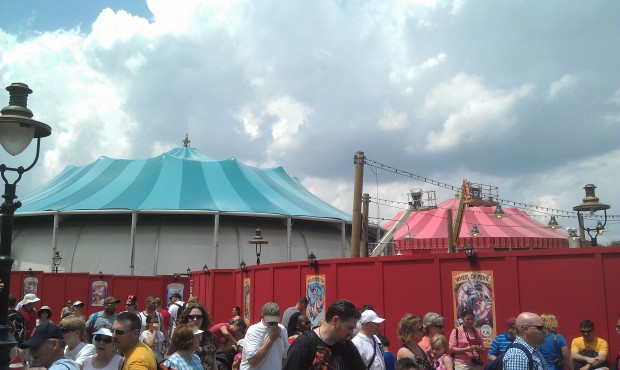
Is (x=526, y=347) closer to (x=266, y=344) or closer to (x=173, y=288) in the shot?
(x=266, y=344)

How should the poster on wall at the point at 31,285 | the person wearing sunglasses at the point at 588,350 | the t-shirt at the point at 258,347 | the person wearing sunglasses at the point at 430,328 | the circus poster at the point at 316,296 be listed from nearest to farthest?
the t-shirt at the point at 258,347 < the person wearing sunglasses at the point at 430,328 < the person wearing sunglasses at the point at 588,350 < the circus poster at the point at 316,296 < the poster on wall at the point at 31,285

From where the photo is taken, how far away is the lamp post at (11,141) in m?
4.07

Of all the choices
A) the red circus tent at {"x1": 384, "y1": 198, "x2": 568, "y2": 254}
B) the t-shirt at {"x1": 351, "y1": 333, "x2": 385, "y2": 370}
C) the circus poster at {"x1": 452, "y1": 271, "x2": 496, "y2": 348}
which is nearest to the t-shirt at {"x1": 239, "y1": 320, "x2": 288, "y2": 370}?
the t-shirt at {"x1": 351, "y1": 333, "x2": 385, "y2": 370}

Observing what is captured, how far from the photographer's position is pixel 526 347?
11.1 feet

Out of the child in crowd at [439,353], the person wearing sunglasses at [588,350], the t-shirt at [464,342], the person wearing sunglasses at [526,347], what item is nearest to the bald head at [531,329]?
the person wearing sunglasses at [526,347]

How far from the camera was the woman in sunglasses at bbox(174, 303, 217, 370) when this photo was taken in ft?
14.2

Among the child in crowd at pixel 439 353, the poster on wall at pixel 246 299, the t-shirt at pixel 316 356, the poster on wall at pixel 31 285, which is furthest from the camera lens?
the poster on wall at pixel 31 285

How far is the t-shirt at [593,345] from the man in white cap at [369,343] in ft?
11.4

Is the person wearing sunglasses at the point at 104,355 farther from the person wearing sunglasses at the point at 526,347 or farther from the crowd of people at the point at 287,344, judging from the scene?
the person wearing sunglasses at the point at 526,347

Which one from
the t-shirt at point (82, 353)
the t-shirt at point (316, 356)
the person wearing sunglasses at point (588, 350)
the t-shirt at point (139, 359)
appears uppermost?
the t-shirt at point (316, 356)

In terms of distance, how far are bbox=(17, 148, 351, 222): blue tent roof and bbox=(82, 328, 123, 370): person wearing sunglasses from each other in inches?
876

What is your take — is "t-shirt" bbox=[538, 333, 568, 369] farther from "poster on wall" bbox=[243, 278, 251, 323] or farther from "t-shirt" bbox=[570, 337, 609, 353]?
"poster on wall" bbox=[243, 278, 251, 323]

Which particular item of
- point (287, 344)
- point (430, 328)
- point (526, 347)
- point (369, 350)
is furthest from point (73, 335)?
point (526, 347)

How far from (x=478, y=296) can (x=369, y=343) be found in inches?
177
